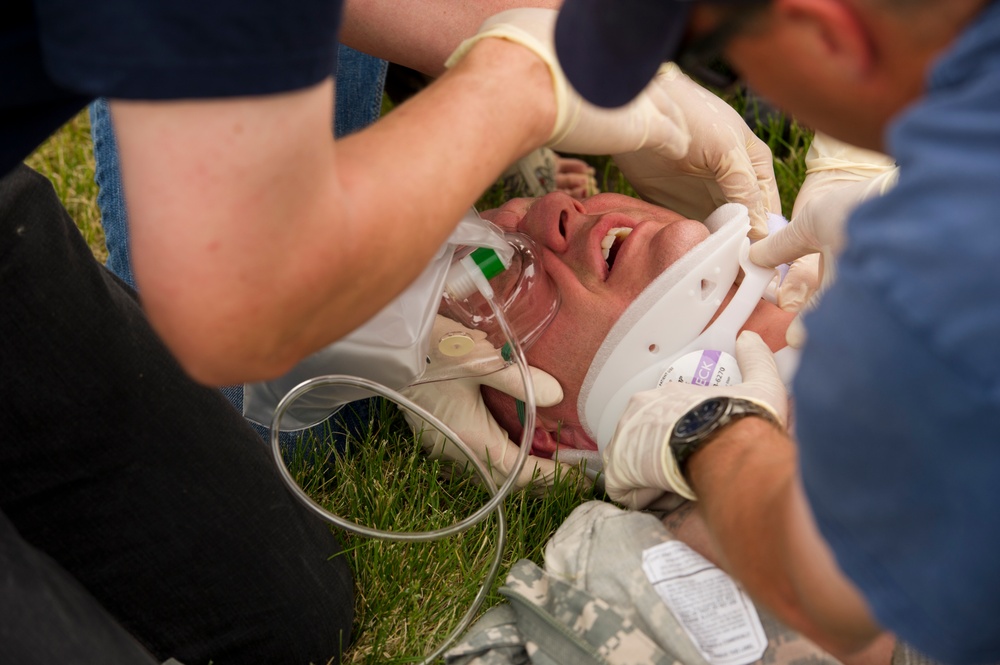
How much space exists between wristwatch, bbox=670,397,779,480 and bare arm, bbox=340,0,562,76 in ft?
3.25

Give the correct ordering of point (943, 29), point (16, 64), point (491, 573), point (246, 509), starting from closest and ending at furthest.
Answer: point (943, 29) < point (16, 64) < point (246, 509) < point (491, 573)

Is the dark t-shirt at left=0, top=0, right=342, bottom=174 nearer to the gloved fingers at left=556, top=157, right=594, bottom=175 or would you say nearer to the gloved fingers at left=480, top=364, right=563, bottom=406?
the gloved fingers at left=480, top=364, right=563, bottom=406

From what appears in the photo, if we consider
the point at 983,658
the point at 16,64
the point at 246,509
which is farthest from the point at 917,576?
the point at 246,509

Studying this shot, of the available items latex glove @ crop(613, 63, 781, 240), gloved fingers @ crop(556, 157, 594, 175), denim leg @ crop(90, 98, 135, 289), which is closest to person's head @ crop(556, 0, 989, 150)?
latex glove @ crop(613, 63, 781, 240)

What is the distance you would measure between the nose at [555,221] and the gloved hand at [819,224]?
386mm

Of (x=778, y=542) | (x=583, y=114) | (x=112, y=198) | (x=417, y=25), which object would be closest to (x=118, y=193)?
(x=112, y=198)

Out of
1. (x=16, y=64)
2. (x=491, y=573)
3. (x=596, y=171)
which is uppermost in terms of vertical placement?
(x=16, y=64)

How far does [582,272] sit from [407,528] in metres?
0.66

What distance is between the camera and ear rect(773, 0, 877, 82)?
0.83 meters

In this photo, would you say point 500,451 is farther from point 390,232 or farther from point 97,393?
point 390,232

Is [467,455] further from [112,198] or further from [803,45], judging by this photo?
[803,45]

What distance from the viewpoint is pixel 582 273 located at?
2.06 metres

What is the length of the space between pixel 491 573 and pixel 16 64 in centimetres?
124

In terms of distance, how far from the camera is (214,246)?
38.7 inches
